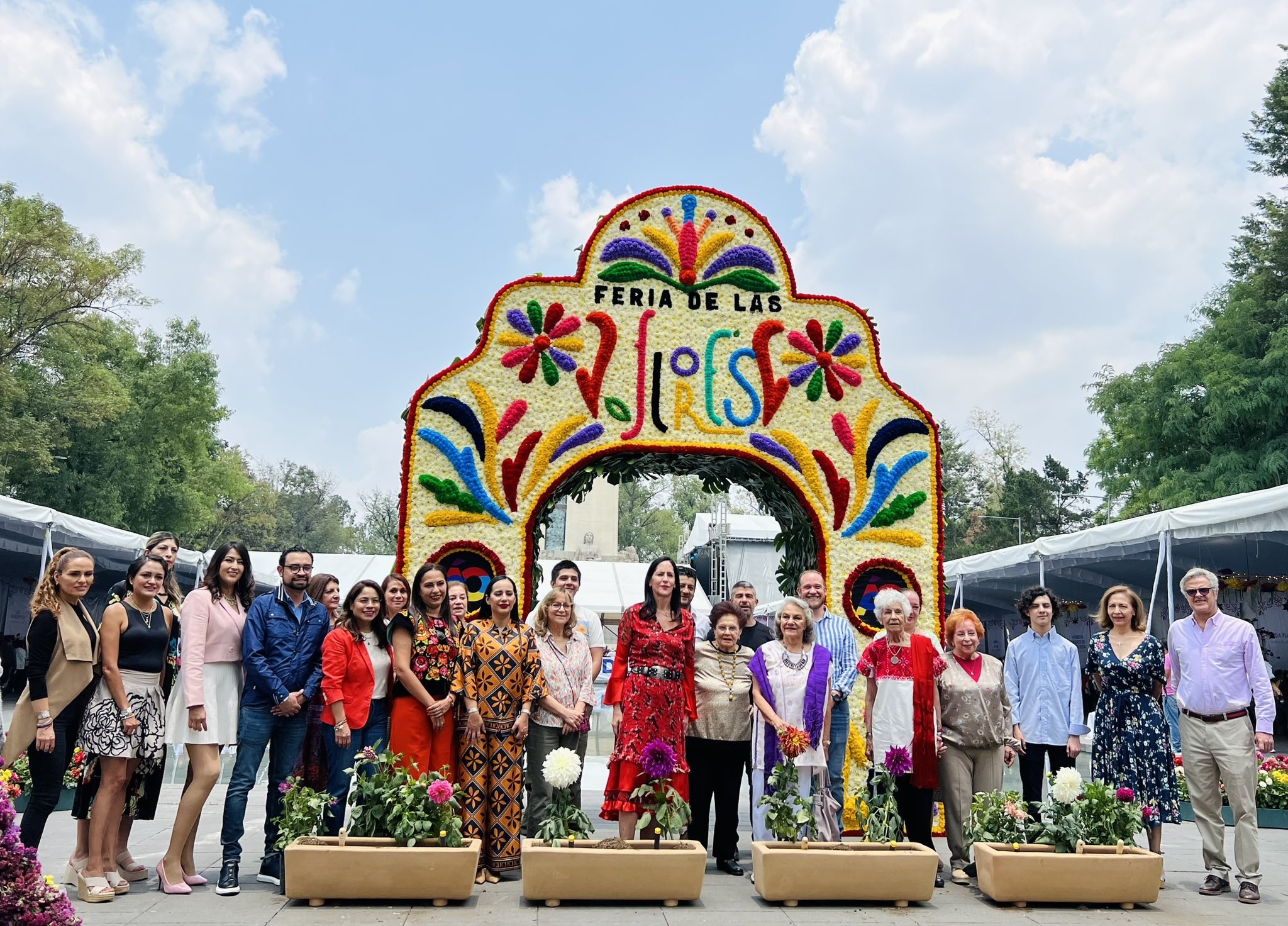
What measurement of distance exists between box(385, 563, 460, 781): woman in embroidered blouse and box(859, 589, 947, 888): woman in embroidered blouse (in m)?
1.85

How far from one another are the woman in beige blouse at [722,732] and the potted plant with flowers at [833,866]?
0.49m

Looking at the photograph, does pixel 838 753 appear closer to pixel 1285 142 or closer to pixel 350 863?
pixel 350 863

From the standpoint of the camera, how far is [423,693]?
4.23 metres

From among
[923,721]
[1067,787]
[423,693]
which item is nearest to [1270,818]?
[1067,787]

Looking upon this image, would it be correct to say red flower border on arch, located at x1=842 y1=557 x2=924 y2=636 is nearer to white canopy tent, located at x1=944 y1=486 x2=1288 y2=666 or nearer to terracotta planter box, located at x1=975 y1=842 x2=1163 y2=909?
terracotta planter box, located at x1=975 y1=842 x2=1163 y2=909

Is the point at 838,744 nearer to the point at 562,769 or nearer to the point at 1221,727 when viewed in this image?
the point at 562,769

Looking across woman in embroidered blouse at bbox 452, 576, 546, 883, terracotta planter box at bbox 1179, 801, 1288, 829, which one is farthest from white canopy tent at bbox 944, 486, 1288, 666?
woman in embroidered blouse at bbox 452, 576, 546, 883

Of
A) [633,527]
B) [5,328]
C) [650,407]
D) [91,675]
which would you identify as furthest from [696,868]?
[633,527]

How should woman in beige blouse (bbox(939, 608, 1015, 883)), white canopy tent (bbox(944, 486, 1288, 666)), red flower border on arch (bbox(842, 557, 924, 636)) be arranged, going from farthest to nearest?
white canopy tent (bbox(944, 486, 1288, 666)) → red flower border on arch (bbox(842, 557, 924, 636)) → woman in beige blouse (bbox(939, 608, 1015, 883))

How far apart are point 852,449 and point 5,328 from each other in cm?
1826

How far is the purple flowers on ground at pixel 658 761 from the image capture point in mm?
4039

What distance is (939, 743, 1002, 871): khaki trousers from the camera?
4.59 meters

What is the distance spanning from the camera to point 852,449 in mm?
6133

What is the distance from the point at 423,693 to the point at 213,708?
833 mm
